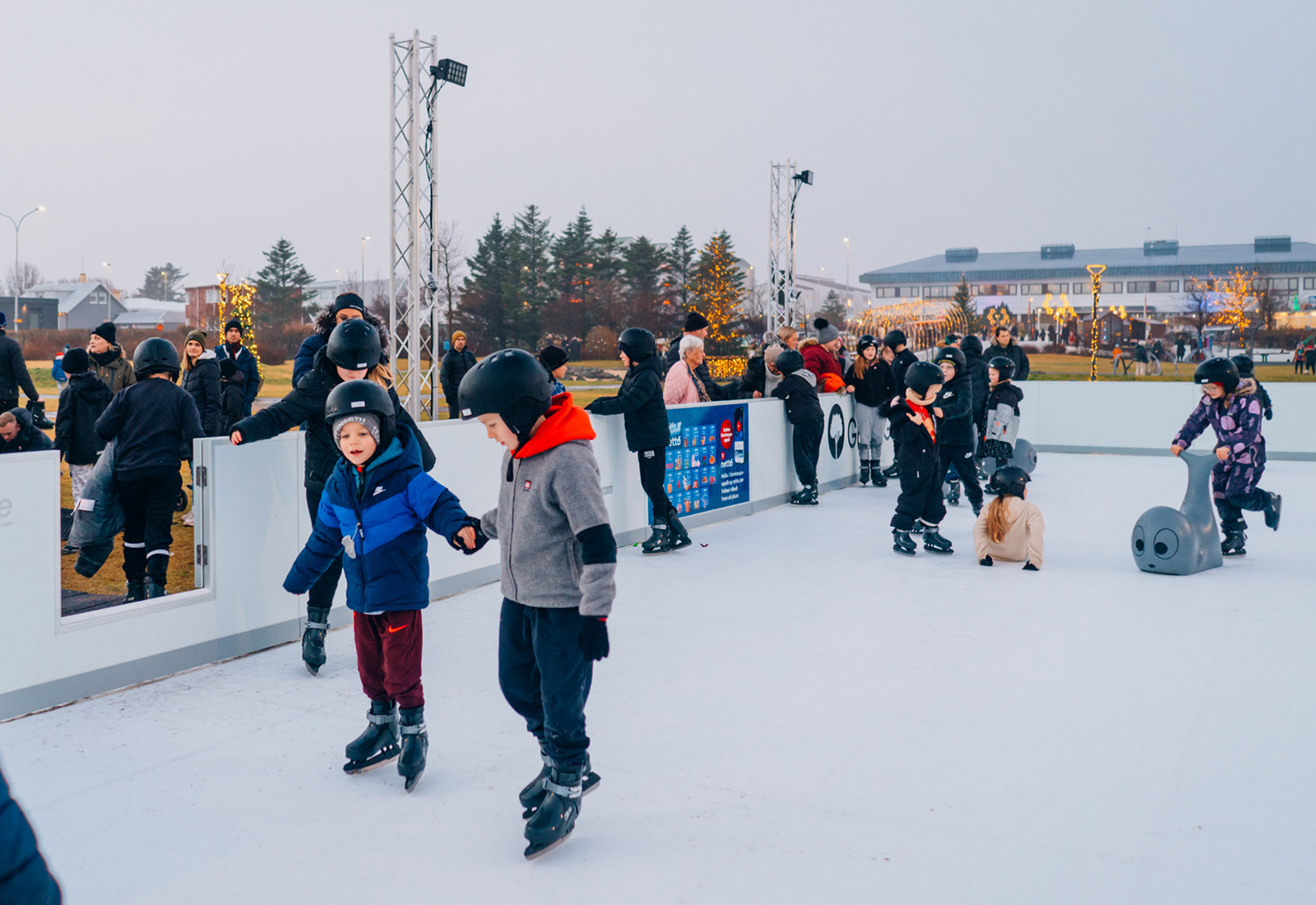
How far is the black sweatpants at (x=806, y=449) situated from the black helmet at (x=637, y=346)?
3501mm

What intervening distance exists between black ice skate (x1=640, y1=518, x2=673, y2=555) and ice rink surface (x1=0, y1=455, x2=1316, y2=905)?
166 centimetres

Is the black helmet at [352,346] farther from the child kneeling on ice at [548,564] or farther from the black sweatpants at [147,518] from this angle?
the black sweatpants at [147,518]

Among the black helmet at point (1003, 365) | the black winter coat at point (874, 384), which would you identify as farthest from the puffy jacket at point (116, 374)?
the black helmet at point (1003, 365)

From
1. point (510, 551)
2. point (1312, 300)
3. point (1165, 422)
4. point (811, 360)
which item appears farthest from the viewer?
point (1312, 300)

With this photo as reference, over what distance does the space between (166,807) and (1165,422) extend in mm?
15781

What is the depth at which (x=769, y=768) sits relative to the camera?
3.62 meters

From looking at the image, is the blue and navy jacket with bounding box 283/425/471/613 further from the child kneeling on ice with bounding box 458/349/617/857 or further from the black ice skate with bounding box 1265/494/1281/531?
the black ice skate with bounding box 1265/494/1281/531

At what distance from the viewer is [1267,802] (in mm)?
3299

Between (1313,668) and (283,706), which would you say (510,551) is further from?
(1313,668)

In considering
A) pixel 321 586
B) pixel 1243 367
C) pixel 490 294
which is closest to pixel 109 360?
pixel 321 586

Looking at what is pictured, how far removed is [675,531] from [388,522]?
15.2 ft

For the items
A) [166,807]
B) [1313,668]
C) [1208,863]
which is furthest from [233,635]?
[1313,668]

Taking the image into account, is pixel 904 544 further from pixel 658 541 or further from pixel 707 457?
pixel 707 457

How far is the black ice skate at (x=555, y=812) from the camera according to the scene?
2.94 metres
